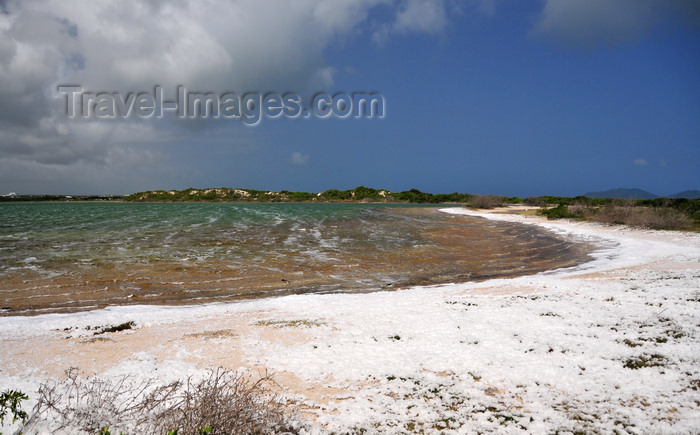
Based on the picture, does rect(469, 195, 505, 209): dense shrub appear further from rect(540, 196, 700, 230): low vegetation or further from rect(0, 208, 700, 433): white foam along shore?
rect(0, 208, 700, 433): white foam along shore

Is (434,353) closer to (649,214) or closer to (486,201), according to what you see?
(649,214)

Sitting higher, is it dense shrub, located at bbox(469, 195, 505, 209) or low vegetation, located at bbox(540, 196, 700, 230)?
dense shrub, located at bbox(469, 195, 505, 209)

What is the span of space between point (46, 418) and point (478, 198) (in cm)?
7285

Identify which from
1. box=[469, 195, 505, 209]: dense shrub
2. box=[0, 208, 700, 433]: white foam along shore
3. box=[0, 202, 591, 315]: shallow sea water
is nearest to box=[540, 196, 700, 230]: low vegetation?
box=[0, 202, 591, 315]: shallow sea water

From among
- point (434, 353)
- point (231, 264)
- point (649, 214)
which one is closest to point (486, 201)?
point (649, 214)

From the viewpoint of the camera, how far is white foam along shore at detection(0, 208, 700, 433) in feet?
13.9

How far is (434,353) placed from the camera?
232 inches

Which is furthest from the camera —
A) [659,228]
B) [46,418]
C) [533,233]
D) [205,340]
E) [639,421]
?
[533,233]

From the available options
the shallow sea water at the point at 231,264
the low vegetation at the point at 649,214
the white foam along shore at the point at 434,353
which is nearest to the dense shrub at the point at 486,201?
the low vegetation at the point at 649,214

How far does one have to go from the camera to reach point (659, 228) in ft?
81.1

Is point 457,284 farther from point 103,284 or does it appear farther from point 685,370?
point 103,284

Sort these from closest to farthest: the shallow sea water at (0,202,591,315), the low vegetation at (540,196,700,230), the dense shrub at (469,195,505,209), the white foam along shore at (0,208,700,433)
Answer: the white foam along shore at (0,208,700,433), the shallow sea water at (0,202,591,315), the low vegetation at (540,196,700,230), the dense shrub at (469,195,505,209)

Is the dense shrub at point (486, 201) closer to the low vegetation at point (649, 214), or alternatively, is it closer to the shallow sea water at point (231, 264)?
the low vegetation at point (649, 214)

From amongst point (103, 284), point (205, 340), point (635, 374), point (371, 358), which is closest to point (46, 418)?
point (205, 340)
